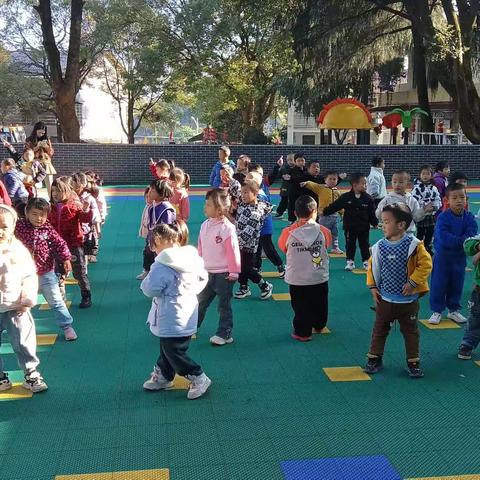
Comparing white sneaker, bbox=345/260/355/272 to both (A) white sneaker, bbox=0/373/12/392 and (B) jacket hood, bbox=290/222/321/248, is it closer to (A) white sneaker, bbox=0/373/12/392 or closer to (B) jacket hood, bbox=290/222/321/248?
(B) jacket hood, bbox=290/222/321/248

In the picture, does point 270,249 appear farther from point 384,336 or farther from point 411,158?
point 411,158

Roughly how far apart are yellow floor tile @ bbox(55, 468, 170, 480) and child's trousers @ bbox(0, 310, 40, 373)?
1.30m

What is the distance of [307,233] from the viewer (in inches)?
221

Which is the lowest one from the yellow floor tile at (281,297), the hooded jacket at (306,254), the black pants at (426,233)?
the yellow floor tile at (281,297)

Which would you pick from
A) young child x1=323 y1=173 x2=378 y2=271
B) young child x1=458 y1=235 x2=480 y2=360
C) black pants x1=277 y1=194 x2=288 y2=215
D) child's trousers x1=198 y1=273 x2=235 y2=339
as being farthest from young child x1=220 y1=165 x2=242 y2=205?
black pants x1=277 y1=194 x2=288 y2=215

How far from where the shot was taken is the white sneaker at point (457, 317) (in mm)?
6152

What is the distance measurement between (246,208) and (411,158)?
50.7 ft

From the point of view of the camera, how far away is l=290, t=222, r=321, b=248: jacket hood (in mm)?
5582

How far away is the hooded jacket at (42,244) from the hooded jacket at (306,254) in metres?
2.01

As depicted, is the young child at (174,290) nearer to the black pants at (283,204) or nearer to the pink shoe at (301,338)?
the pink shoe at (301,338)

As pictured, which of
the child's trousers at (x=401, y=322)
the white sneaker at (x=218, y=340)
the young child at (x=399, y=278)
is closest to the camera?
the young child at (x=399, y=278)

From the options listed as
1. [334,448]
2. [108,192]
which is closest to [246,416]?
[334,448]

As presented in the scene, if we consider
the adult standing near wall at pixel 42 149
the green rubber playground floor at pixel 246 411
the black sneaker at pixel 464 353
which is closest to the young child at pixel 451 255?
the green rubber playground floor at pixel 246 411

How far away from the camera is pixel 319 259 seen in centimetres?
561
